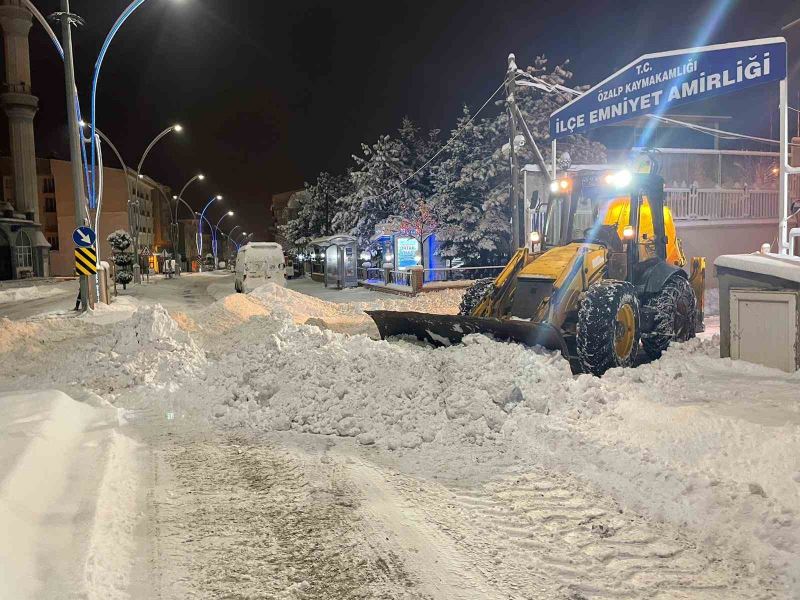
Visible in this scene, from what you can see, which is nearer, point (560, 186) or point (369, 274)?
point (560, 186)

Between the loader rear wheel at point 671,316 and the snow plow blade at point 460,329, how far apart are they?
2.67m

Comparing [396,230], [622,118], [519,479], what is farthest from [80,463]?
[396,230]

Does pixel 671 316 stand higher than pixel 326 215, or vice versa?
pixel 326 215

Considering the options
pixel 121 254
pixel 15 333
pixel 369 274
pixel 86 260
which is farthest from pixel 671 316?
pixel 121 254

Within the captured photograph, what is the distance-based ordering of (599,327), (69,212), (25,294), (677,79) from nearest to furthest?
(599,327) → (677,79) → (25,294) → (69,212)

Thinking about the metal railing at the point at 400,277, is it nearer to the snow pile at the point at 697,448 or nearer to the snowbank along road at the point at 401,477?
the snowbank along road at the point at 401,477

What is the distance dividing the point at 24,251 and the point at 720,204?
180ft

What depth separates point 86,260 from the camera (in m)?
17.6

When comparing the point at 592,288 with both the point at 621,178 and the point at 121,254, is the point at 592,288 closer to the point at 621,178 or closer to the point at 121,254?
the point at 621,178

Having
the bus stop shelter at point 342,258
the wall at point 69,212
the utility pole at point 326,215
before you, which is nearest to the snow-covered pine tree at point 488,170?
the bus stop shelter at point 342,258

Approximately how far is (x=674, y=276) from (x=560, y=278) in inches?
109

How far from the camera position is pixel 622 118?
1277cm

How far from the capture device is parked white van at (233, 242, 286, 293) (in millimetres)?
28859

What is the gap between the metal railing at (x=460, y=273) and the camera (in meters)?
28.6
